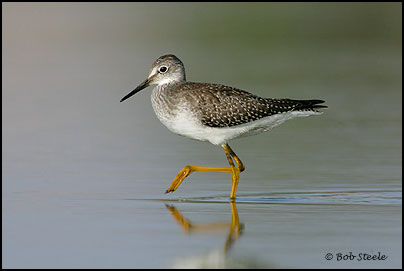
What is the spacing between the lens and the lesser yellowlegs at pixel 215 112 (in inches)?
457

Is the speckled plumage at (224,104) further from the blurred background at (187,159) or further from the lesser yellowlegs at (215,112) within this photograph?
the blurred background at (187,159)

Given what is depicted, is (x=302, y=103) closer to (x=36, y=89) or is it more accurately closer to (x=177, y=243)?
(x=177, y=243)

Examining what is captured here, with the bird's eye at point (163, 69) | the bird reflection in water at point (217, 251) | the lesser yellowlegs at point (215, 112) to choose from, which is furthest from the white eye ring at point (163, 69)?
the bird reflection in water at point (217, 251)

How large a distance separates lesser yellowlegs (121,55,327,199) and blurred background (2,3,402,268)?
670 millimetres

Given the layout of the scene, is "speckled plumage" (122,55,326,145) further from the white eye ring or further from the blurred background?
the blurred background

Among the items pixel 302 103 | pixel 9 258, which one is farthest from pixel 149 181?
pixel 9 258

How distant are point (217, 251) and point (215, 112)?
371 centimetres

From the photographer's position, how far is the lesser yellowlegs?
11.6 meters

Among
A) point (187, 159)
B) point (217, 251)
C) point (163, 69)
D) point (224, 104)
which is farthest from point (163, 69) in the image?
point (217, 251)

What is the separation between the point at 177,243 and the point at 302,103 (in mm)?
4118

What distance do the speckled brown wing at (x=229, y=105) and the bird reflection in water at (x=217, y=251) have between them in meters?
1.87

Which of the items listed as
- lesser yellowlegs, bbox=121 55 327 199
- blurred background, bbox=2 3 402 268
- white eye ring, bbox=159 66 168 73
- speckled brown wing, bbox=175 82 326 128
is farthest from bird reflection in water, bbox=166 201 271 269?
white eye ring, bbox=159 66 168 73

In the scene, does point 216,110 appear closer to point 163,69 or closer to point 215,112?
point 215,112

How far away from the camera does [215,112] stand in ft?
38.4
